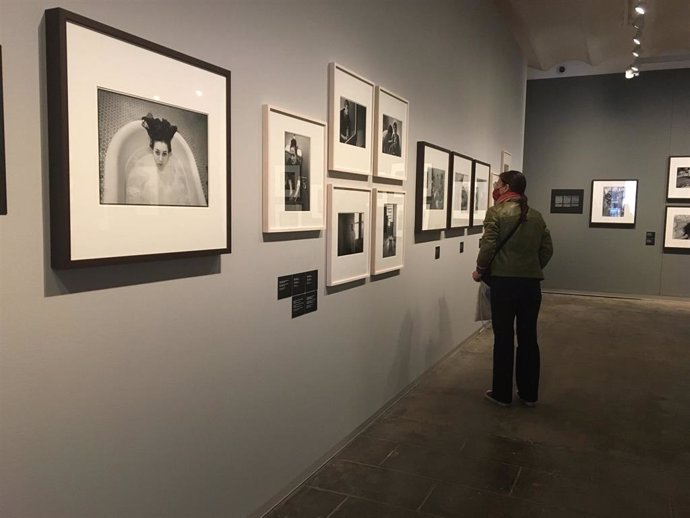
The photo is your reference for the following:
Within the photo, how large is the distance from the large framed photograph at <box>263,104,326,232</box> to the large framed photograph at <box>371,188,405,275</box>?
0.79 meters

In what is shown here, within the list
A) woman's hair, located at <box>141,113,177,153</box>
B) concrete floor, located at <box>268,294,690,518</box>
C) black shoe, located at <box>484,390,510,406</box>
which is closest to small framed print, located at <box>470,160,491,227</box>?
concrete floor, located at <box>268,294,690,518</box>

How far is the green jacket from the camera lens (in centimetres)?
429

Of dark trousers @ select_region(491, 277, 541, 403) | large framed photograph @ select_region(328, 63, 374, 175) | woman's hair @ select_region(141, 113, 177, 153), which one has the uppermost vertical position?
large framed photograph @ select_region(328, 63, 374, 175)

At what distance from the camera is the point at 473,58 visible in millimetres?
6016

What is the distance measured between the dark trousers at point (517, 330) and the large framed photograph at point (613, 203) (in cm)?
678

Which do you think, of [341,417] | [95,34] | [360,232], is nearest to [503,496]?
[341,417]

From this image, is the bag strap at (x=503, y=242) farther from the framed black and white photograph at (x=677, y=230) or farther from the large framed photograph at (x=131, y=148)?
the framed black and white photograph at (x=677, y=230)

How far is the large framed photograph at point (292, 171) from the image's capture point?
2623 mm

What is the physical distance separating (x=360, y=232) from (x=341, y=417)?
1.19 m

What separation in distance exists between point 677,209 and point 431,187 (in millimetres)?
7098

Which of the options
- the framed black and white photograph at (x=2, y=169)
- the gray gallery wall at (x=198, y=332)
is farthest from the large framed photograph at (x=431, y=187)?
the framed black and white photograph at (x=2, y=169)

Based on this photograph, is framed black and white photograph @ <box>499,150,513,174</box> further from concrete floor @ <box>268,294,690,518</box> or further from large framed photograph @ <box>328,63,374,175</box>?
large framed photograph @ <box>328,63,374,175</box>

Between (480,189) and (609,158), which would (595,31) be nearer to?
(609,158)

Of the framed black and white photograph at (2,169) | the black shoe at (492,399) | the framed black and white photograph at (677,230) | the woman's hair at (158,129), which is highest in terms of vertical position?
the woman's hair at (158,129)
